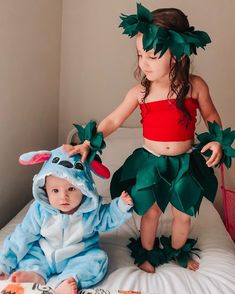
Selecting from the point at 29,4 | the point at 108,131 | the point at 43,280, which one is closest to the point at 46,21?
the point at 29,4

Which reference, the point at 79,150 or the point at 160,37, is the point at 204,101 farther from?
the point at 79,150

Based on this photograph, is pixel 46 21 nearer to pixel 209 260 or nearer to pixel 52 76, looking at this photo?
pixel 52 76

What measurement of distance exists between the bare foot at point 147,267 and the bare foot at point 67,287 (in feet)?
0.79

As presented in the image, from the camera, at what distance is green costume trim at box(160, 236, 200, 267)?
3.71 ft

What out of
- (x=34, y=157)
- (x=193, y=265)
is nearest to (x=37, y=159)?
(x=34, y=157)

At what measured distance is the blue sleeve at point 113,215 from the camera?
104cm

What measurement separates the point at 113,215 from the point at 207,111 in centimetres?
38

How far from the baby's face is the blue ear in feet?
0.17

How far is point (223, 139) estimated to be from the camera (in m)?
1.01

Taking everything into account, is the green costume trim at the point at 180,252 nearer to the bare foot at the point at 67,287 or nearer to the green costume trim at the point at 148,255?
the green costume trim at the point at 148,255

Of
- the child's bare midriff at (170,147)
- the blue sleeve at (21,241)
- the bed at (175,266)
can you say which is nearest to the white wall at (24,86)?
the bed at (175,266)

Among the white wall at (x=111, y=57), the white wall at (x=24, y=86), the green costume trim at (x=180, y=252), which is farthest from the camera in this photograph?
the white wall at (x=111, y=57)

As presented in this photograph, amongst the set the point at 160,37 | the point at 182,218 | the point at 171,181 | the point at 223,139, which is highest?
the point at 160,37

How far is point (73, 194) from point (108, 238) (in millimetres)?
297
